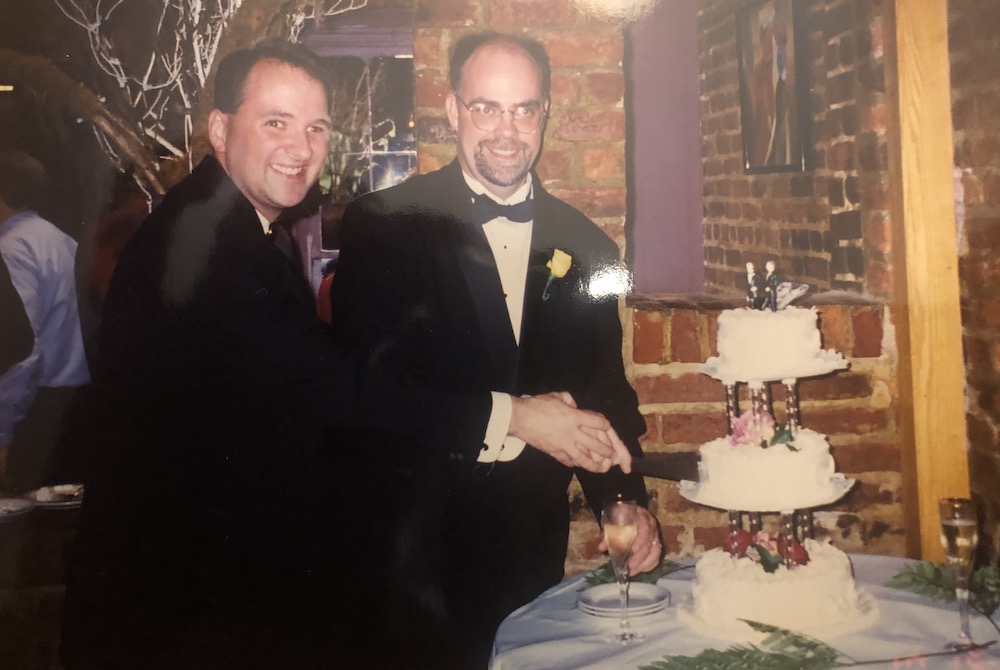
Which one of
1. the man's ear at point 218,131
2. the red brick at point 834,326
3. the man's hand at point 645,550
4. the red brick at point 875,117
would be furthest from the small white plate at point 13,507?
the red brick at point 875,117

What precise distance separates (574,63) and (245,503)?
4.07ft

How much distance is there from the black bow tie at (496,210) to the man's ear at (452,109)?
0.17 metres

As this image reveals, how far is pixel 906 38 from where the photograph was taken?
1958 millimetres

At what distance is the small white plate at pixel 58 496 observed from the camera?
1.99 metres

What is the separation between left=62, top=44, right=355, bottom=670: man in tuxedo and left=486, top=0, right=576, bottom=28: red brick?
54cm

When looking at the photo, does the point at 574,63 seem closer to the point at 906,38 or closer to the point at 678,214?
the point at 678,214

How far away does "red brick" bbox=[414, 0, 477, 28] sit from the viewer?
201 cm

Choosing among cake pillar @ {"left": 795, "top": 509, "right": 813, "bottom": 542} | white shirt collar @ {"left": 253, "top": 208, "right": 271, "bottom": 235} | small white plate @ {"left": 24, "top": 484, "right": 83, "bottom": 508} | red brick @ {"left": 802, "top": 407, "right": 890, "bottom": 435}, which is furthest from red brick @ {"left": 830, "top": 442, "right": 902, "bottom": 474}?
small white plate @ {"left": 24, "top": 484, "right": 83, "bottom": 508}

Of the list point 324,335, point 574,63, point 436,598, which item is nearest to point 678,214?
point 574,63

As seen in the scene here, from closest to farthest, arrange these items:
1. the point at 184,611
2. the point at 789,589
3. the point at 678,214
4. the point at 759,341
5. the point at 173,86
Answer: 1. the point at 789,589
2. the point at 759,341
3. the point at 184,611
4. the point at 173,86
5. the point at 678,214

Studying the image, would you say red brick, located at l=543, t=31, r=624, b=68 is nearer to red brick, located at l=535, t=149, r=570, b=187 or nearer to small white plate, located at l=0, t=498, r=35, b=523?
red brick, located at l=535, t=149, r=570, b=187

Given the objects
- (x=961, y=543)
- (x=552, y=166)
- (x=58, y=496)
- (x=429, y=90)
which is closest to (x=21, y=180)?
(x=58, y=496)

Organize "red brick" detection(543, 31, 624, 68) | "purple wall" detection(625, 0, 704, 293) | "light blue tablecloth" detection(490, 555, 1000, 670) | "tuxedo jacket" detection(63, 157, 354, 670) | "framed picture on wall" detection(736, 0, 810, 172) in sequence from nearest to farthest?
1. "light blue tablecloth" detection(490, 555, 1000, 670)
2. "tuxedo jacket" detection(63, 157, 354, 670)
3. "red brick" detection(543, 31, 624, 68)
4. "purple wall" detection(625, 0, 704, 293)
5. "framed picture on wall" detection(736, 0, 810, 172)

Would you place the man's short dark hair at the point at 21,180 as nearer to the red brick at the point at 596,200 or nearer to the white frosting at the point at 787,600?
the red brick at the point at 596,200
